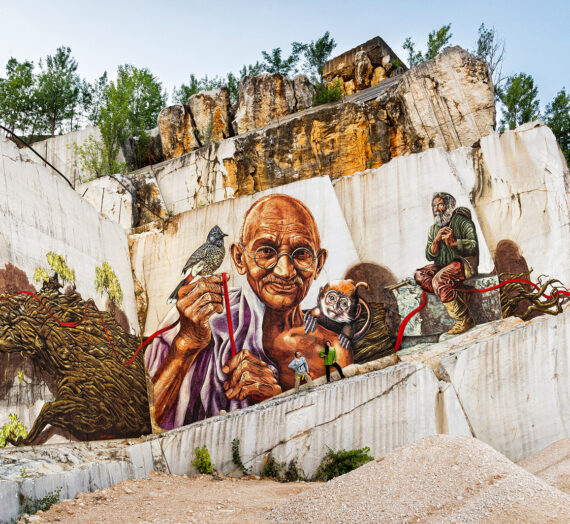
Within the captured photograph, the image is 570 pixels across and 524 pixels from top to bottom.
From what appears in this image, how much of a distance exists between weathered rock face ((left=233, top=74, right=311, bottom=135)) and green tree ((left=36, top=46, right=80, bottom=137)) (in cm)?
977

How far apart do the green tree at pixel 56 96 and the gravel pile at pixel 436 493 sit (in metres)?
21.3

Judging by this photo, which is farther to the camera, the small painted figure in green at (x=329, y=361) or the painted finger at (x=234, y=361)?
the painted finger at (x=234, y=361)

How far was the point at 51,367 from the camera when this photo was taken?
731cm

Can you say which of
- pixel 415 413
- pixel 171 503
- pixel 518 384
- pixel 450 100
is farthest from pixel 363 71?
pixel 171 503

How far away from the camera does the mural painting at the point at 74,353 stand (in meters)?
6.91

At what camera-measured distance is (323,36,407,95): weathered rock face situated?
16594 millimetres

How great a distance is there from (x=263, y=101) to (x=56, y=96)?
10.7 meters

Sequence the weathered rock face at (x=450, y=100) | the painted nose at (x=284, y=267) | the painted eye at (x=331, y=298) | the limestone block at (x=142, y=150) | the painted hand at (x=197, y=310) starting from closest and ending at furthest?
the painted eye at (x=331, y=298), the painted nose at (x=284, y=267), the painted hand at (x=197, y=310), the weathered rock face at (x=450, y=100), the limestone block at (x=142, y=150)

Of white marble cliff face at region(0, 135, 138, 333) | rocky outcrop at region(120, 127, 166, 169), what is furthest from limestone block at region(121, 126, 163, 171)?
white marble cliff face at region(0, 135, 138, 333)

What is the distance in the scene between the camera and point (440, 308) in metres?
8.55

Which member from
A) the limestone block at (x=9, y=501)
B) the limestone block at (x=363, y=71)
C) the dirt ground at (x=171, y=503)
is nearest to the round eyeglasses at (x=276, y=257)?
the dirt ground at (x=171, y=503)

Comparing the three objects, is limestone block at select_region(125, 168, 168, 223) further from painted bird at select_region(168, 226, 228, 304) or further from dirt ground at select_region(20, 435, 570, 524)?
dirt ground at select_region(20, 435, 570, 524)

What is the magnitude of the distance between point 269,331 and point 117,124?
1096 centimetres

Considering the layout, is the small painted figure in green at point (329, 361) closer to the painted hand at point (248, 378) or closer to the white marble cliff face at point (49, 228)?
the painted hand at point (248, 378)
